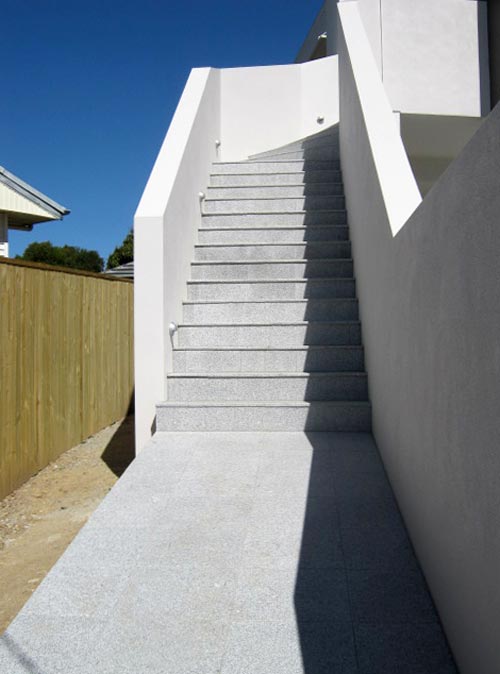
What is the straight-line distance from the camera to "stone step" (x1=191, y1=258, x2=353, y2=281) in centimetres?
525

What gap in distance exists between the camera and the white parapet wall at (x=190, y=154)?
4.09 metres

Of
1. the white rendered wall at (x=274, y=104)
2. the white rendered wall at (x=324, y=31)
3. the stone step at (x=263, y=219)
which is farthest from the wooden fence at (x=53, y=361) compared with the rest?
the white rendered wall at (x=324, y=31)

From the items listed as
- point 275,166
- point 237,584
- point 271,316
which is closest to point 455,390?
point 237,584

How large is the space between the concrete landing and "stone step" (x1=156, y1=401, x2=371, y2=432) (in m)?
0.61

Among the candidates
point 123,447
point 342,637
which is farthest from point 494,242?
point 123,447

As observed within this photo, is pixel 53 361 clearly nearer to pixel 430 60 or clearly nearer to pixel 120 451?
pixel 120 451

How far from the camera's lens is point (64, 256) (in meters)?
35.7

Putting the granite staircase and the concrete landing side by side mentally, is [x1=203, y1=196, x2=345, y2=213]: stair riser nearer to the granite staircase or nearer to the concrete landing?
the granite staircase

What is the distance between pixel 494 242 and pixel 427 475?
1103 mm

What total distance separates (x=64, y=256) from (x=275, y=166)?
103 feet

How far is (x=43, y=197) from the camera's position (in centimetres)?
754

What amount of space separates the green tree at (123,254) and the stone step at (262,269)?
27.9m

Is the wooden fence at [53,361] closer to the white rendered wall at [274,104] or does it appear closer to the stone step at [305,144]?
the stone step at [305,144]

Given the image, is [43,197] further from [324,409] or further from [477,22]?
[477,22]
